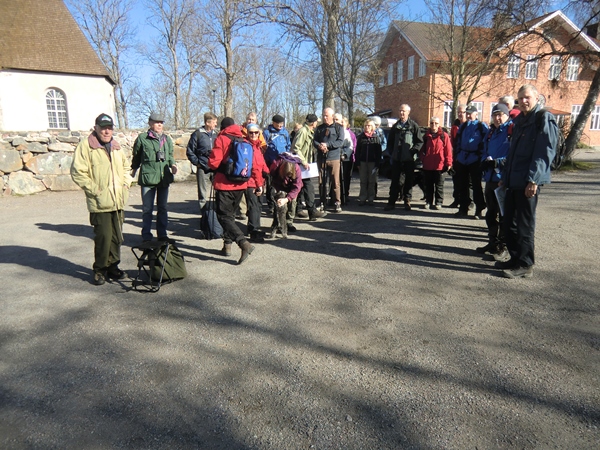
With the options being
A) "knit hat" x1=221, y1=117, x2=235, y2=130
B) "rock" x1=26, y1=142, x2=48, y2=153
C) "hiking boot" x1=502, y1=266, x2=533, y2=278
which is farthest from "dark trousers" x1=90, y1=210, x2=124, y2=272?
"rock" x1=26, y1=142, x2=48, y2=153

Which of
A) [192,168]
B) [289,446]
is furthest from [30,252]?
[192,168]

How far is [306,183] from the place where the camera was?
8.03 m

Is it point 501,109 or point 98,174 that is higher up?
point 501,109

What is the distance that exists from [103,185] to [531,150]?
475cm

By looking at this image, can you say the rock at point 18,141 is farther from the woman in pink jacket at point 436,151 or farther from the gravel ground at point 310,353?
the woman in pink jacket at point 436,151

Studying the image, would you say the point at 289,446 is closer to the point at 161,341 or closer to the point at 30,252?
the point at 161,341

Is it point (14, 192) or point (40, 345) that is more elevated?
point (14, 192)

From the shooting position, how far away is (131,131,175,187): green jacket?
6.07 meters

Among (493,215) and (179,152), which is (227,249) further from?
(179,152)

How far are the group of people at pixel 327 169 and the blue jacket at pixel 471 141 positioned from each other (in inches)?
0.7

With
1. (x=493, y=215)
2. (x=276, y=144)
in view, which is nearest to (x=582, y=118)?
(x=493, y=215)

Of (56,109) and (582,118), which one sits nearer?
(582,118)

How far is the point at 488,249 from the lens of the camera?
18.8 ft

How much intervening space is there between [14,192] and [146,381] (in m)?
11.6
